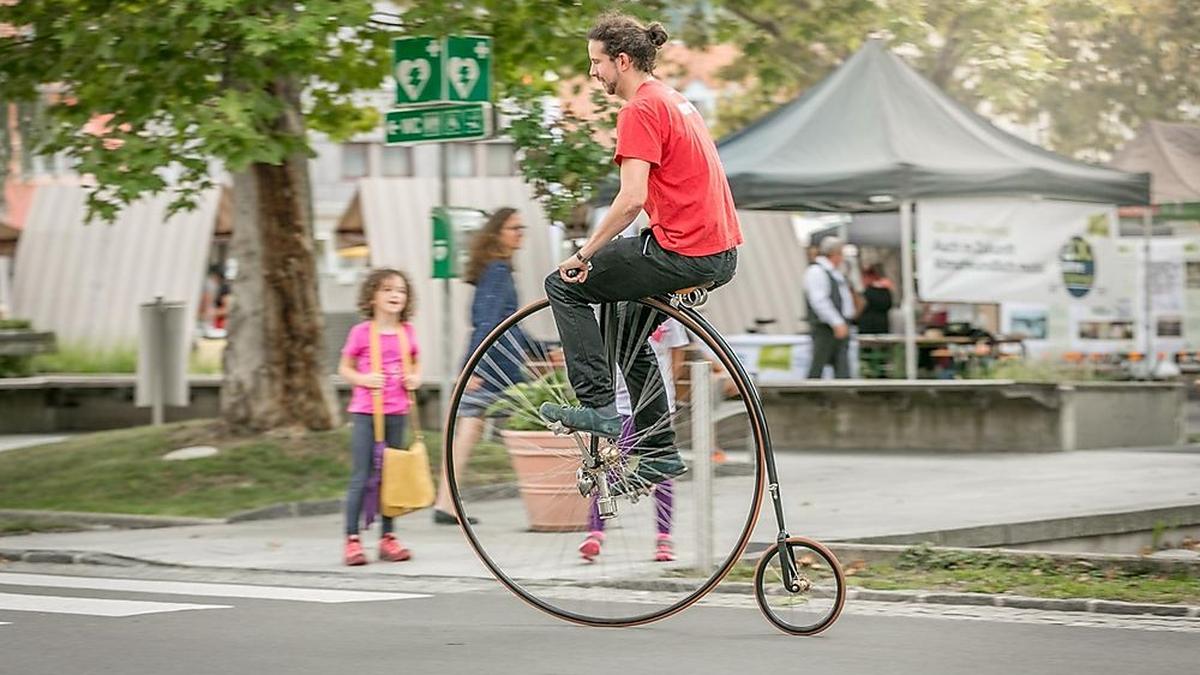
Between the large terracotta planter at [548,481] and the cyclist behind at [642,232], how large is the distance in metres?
0.47

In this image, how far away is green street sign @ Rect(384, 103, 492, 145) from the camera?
12.8 meters

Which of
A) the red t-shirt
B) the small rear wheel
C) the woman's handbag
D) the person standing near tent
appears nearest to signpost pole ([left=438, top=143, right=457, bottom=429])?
the woman's handbag

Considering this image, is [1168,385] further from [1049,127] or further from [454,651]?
[1049,127]

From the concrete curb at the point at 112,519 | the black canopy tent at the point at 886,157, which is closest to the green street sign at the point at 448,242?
the concrete curb at the point at 112,519

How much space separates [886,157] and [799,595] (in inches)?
488

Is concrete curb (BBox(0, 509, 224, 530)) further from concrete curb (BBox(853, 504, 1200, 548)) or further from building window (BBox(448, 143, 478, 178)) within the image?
building window (BBox(448, 143, 478, 178))

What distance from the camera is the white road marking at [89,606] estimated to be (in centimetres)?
864

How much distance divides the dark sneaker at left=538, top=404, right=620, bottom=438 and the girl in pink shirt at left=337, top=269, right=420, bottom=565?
323 centimetres

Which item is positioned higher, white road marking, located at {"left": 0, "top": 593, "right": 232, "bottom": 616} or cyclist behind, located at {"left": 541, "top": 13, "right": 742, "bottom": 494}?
cyclist behind, located at {"left": 541, "top": 13, "right": 742, "bottom": 494}

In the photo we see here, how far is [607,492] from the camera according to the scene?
7.95 m

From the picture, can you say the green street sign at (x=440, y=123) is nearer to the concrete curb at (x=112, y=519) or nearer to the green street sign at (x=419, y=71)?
the green street sign at (x=419, y=71)

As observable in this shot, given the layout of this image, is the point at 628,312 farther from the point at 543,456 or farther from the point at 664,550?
the point at 664,550

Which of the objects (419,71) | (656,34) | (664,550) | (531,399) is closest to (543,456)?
(531,399)

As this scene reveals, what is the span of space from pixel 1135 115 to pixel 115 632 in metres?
29.3
